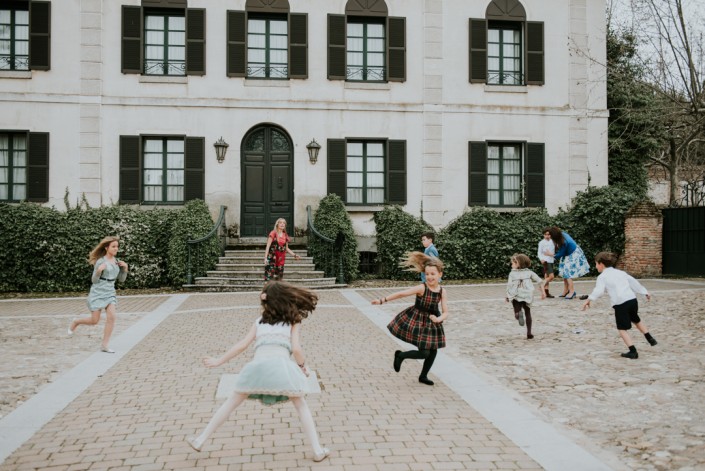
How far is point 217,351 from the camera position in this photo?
8.43 metres

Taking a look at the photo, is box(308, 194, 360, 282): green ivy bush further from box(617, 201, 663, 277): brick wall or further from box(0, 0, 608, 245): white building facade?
box(617, 201, 663, 277): brick wall

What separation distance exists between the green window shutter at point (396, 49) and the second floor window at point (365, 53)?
291mm

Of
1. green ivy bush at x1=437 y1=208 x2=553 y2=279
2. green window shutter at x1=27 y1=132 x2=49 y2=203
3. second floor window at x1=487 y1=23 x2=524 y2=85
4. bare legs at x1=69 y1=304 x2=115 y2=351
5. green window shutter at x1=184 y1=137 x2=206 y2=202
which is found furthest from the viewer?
second floor window at x1=487 y1=23 x2=524 y2=85

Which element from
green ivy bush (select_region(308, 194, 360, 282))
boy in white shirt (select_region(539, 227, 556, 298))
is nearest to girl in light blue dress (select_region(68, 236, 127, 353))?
green ivy bush (select_region(308, 194, 360, 282))

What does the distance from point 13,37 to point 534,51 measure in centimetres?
1520

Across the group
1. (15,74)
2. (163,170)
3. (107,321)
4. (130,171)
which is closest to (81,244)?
(130,171)

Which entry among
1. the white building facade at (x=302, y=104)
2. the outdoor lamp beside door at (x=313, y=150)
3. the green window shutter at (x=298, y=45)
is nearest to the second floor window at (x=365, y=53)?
the white building facade at (x=302, y=104)

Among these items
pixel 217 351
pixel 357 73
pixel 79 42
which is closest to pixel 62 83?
pixel 79 42

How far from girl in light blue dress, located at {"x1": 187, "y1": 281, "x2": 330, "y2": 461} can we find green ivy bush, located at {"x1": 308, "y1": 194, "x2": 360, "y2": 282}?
1251cm

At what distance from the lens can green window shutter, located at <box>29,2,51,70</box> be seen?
18.3m

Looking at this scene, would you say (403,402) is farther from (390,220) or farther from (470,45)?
(470,45)

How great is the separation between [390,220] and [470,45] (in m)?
5.99

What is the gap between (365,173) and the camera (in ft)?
64.8

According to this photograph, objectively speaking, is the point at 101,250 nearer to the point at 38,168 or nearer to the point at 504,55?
the point at 38,168
